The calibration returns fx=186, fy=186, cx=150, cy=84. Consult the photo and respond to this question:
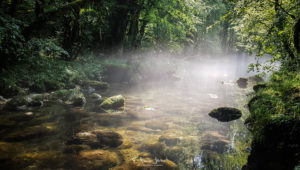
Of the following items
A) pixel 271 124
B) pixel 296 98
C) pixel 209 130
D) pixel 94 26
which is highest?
pixel 94 26

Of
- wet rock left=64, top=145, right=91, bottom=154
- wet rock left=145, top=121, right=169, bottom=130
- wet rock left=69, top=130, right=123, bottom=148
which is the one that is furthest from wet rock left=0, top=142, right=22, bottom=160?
wet rock left=145, top=121, right=169, bottom=130

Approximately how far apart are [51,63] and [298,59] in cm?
1065

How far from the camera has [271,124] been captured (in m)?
3.83

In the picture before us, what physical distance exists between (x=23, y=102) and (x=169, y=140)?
5304 millimetres

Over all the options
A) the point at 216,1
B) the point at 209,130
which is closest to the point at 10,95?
the point at 209,130

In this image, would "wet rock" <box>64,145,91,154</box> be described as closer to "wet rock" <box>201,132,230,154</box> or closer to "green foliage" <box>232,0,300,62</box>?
"wet rock" <box>201,132,230,154</box>

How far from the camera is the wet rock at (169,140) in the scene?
4929 mm

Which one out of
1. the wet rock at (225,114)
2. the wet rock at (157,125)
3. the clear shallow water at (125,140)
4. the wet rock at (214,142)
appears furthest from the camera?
the wet rock at (225,114)

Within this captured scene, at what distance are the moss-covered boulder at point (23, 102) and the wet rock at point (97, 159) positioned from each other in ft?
12.9

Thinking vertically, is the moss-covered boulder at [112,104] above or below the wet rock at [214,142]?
above

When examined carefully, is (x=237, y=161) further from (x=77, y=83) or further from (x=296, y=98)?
(x=77, y=83)

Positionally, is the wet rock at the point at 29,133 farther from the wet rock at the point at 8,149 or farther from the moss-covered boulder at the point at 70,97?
the moss-covered boulder at the point at 70,97

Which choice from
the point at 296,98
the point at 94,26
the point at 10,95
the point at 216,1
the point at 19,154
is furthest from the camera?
the point at 216,1

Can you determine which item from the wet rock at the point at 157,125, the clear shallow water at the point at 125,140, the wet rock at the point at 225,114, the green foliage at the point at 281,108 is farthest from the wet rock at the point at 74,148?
the wet rock at the point at 225,114
